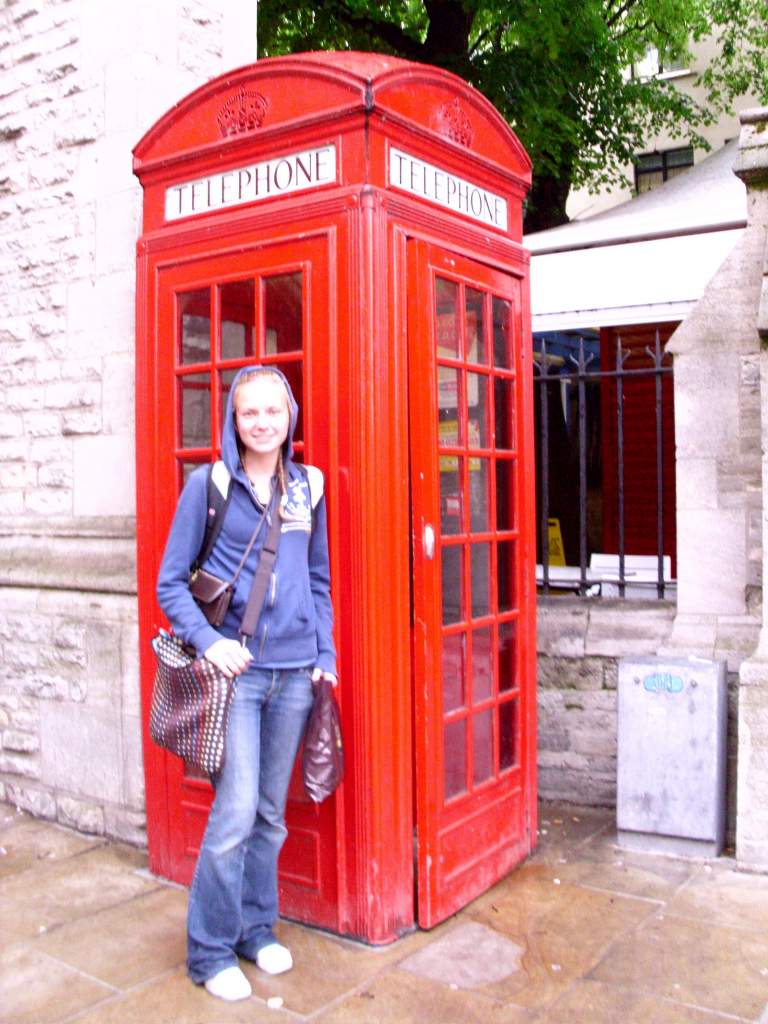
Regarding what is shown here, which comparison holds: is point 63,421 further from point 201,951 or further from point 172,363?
point 201,951

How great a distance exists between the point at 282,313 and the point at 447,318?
64 cm

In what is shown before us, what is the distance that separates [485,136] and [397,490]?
1.61m

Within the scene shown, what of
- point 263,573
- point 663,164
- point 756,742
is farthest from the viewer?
point 663,164

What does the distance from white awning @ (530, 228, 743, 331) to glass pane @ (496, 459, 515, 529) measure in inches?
86.7

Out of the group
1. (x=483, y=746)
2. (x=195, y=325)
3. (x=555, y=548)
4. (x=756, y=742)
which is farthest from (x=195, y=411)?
(x=555, y=548)

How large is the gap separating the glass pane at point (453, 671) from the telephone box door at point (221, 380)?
0.63 meters

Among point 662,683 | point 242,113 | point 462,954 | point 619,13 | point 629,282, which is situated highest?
point 619,13

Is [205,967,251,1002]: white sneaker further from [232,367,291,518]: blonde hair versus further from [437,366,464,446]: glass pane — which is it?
[437,366,464,446]: glass pane

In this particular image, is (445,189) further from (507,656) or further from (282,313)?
(507,656)

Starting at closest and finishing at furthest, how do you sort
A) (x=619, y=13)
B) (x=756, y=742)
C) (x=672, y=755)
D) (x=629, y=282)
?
(x=756, y=742)
(x=672, y=755)
(x=629, y=282)
(x=619, y=13)

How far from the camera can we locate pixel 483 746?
14.2ft

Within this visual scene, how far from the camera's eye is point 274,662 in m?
3.41

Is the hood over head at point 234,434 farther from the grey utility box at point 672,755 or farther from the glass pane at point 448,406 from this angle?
the grey utility box at point 672,755

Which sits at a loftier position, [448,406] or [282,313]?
[282,313]
